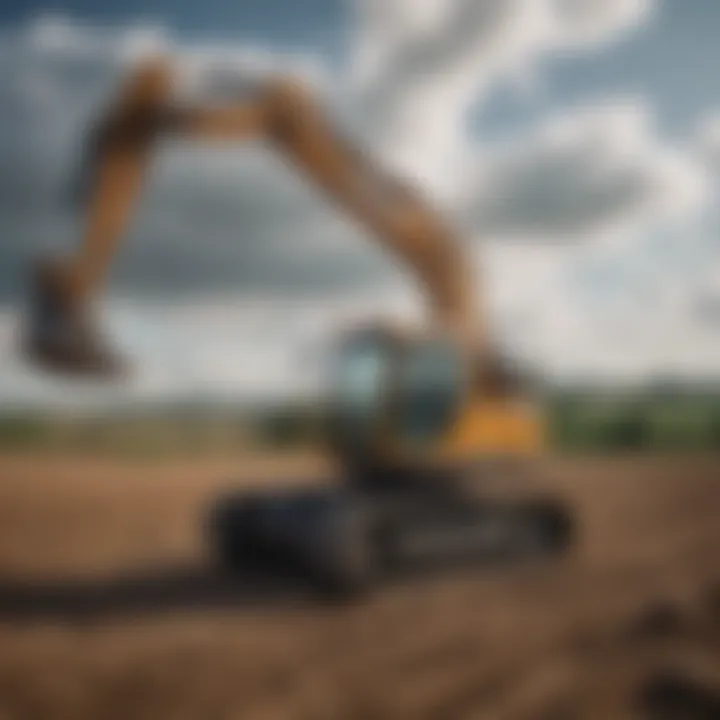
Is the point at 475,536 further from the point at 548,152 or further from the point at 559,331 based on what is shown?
the point at 548,152

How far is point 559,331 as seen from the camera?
3105 mm

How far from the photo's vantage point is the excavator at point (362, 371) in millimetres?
3410

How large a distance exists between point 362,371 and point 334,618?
31.2 inches

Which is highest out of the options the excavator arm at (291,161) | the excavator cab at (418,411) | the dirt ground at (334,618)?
the excavator arm at (291,161)

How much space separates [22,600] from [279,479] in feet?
2.93

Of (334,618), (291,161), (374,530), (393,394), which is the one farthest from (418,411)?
(291,161)

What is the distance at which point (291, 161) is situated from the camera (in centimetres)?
366

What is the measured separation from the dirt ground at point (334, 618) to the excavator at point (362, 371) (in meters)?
0.14

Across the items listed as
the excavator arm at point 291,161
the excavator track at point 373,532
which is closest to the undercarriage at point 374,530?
the excavator track at point 373,532

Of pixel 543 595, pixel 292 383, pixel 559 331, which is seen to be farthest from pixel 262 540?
pixel 559 331

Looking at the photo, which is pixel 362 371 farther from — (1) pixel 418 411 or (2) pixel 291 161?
(2) pixel 291 161

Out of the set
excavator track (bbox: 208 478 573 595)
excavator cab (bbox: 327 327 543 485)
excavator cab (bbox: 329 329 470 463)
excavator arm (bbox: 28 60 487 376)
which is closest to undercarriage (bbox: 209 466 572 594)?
excavator track (bbox: 208 478 573 595)

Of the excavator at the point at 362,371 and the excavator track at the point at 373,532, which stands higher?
the excavator at the point at 362,371

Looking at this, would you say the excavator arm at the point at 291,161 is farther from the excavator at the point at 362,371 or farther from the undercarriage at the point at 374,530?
the undercarriage at the point at 374,530
